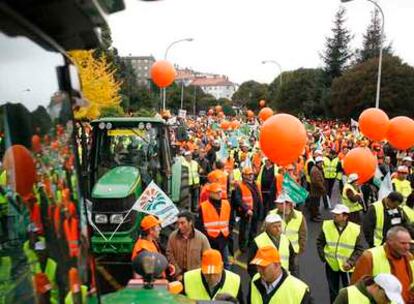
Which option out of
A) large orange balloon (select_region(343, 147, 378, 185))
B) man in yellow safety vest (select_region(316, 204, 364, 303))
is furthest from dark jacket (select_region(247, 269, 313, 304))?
large orange balloon (select_region(343, 147, 378, 185))

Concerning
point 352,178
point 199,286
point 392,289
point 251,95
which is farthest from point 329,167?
point 251,95

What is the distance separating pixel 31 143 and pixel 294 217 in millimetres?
5739

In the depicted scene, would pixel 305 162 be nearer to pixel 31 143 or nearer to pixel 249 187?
pixel 249 187

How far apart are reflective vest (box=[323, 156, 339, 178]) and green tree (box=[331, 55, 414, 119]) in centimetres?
3244

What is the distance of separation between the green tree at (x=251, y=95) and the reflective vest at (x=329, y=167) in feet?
240

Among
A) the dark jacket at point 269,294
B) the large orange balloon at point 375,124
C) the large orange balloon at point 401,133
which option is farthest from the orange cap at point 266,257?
the large orange balloon at point 375,124

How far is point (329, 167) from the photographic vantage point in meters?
15.2

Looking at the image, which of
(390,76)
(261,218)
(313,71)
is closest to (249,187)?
(261,218)

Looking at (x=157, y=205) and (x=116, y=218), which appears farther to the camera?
(x=116, y=218)

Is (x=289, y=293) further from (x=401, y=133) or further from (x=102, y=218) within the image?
(x=401, y=133)

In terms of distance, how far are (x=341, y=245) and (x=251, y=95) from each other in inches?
3711

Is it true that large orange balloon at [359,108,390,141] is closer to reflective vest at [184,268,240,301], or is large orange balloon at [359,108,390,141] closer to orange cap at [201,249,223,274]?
reflective vest at [184,268,240,301]

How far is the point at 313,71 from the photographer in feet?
228

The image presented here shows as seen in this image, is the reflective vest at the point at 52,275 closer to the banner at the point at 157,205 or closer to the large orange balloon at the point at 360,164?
the banner at the point at 157,205
